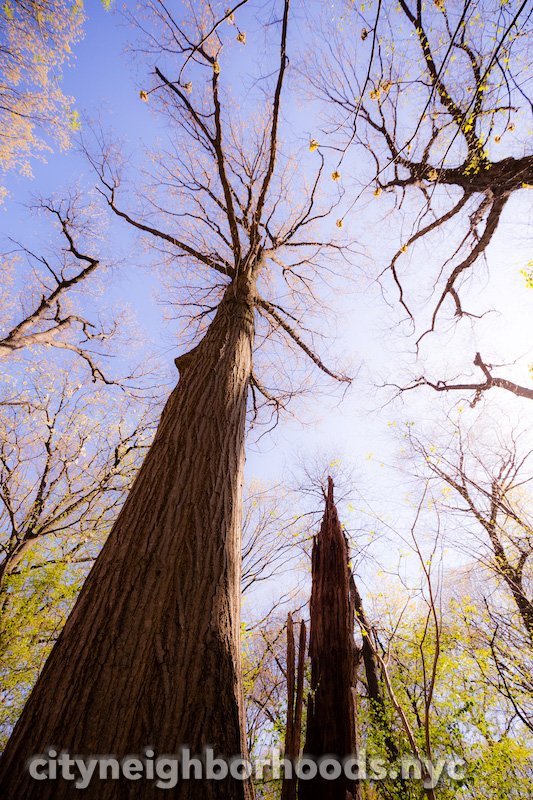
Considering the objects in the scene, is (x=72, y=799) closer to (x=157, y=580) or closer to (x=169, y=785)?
(x=169, y=785)

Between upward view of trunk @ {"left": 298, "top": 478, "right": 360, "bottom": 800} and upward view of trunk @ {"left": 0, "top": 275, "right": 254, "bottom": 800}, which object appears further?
upward view of trunk @ {"left": 298, "top": 478, "right": 360, "bottom": 800}

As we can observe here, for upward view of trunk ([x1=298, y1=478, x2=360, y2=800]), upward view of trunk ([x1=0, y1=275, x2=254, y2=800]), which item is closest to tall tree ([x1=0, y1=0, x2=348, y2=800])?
upward view of trunk ([x1=0, y1=275, x2=254, y2=800])

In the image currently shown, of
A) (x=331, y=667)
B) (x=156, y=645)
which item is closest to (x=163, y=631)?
(x=156, y=645)

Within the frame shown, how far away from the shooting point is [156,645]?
123cm

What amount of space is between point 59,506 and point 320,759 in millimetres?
6618

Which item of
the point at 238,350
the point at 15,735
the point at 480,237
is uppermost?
the point at 480,237

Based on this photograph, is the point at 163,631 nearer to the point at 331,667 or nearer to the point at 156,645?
the point at 156,645

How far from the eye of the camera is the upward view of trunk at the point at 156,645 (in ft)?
3.34

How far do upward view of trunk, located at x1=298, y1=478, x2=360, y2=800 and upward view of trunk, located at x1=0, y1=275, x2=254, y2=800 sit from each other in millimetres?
717

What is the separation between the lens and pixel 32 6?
5.86 m

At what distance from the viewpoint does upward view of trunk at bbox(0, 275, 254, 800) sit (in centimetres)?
102

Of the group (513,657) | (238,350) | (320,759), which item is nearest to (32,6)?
(238,350)

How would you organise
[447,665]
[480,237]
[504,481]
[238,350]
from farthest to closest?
[504,481] → [480,237] → [447,665] → [238,350]

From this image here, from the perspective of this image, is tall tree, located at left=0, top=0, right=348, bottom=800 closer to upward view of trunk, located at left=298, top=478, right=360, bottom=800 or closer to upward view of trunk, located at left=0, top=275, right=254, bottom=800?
upward view of trunk, located at left=0, top=275, right=254, bottom=800
